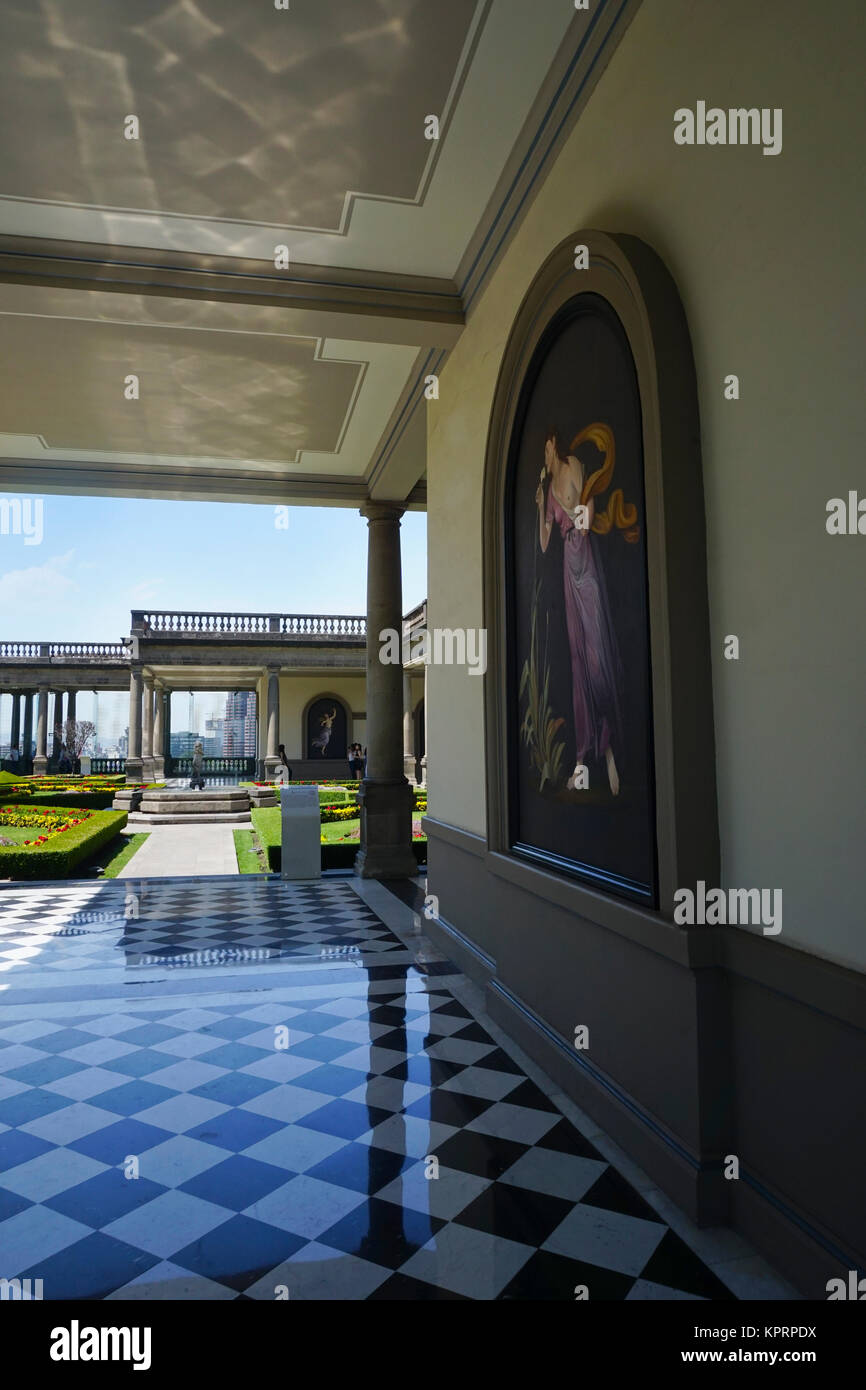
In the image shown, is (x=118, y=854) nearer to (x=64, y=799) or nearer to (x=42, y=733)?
(x=64, y=799)

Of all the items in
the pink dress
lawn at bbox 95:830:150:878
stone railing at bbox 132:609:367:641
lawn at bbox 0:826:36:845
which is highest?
stone railing at bbox 132:609:367:641

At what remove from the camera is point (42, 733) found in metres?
31.5

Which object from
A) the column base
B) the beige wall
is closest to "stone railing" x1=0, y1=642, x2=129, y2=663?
the column base

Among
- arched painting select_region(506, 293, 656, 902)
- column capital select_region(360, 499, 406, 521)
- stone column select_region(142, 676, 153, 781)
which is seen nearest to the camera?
arched painting select_region(506, 293, 656, 902)

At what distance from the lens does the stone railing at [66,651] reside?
30219 mm

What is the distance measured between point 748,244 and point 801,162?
303 millimetres

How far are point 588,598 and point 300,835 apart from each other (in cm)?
705

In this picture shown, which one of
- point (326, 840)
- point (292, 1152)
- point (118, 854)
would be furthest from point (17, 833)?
point (292, 1152)

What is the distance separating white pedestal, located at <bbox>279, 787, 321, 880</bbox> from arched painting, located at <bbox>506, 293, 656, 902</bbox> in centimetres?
557

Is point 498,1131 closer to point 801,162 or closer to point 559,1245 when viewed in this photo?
point 559,1245

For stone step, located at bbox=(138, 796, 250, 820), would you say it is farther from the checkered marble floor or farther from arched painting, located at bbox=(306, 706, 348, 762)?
the checkered marble floor

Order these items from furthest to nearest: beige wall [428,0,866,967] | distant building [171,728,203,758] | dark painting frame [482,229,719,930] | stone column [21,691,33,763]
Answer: distant building [171,728,203,758] < stone column [21,691,33,763] < dark painting frame [482,229,719,930] < beige wall [428,0,866,967]

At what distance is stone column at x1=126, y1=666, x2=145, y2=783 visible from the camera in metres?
24.9

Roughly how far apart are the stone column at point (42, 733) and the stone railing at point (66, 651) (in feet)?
3.95
